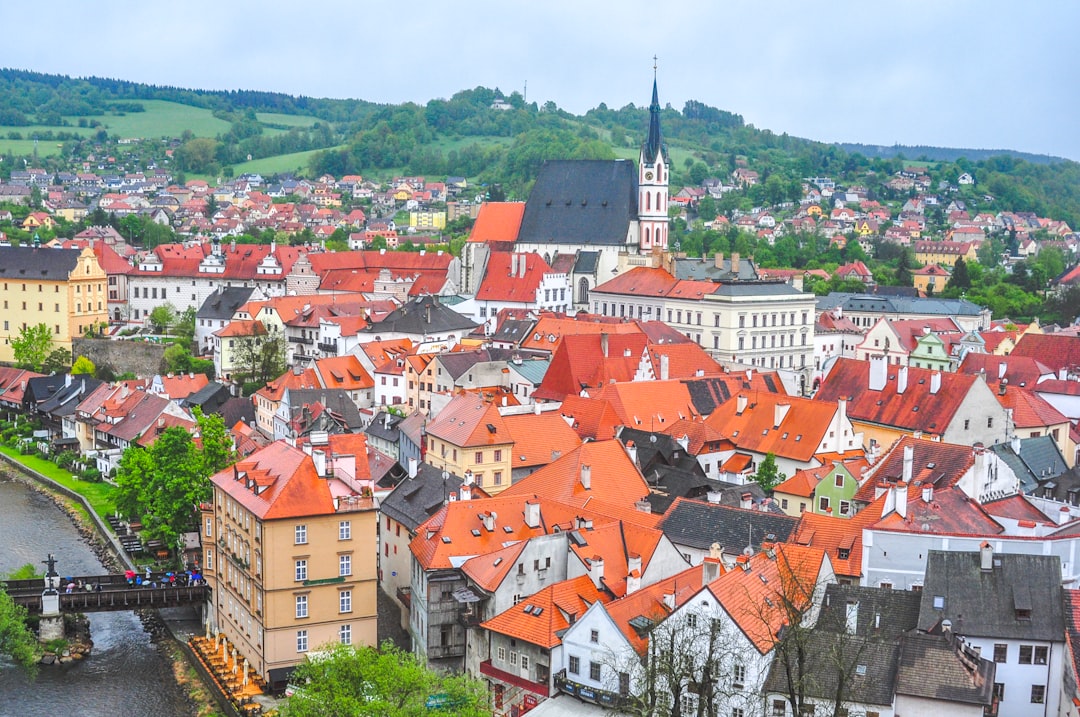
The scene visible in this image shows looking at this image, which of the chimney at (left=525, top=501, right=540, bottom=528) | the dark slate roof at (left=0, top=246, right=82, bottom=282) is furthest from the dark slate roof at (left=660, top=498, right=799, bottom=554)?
the dark slate roof at (left=0, top=246, right=82, bottom=282)

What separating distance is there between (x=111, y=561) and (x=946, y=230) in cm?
13200

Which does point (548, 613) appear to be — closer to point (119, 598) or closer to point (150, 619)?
point (119, 598)

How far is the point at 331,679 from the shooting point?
83.6 ft

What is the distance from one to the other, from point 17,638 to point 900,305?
68952 millimetres

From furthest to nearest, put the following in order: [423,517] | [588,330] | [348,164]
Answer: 1. [348,164]
2. [588,330]
3. [423,517]

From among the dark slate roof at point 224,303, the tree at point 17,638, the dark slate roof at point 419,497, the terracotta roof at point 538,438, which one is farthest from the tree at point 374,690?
the dark slate roof at point 224,303

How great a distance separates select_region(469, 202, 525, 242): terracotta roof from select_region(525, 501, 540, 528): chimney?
190 feet

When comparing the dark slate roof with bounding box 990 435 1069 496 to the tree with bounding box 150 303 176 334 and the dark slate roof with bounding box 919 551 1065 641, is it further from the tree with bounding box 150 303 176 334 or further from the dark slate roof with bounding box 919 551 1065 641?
the tree with bounding box 150 303 176 334

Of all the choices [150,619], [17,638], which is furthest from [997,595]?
[150,619]

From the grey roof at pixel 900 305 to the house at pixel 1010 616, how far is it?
6440cm

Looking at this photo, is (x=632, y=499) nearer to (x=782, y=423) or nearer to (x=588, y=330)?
(x=782, y=423)

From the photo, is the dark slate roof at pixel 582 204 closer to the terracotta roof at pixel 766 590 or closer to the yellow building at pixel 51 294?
the yellow building at pixel 51 294

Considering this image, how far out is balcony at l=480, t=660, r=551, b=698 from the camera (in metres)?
28.4

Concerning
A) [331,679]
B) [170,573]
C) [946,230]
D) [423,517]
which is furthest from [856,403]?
[946,230]
